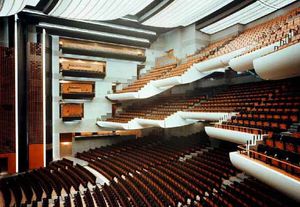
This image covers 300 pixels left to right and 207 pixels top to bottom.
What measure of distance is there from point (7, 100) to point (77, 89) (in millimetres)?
2248

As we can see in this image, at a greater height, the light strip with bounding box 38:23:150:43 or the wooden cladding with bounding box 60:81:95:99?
the light strip with bounding box 38:23:150:43

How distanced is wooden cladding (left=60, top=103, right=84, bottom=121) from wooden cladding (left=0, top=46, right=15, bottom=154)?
1.50 meters

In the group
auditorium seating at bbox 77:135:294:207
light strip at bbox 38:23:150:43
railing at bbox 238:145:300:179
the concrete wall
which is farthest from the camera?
the concrete wall

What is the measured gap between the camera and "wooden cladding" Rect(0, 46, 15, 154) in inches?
274

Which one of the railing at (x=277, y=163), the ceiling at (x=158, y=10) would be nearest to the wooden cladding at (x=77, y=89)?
the ceiling at (x=158, y=10)

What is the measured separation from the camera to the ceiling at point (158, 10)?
6281mm

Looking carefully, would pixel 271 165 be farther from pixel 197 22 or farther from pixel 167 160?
pixel 197 22

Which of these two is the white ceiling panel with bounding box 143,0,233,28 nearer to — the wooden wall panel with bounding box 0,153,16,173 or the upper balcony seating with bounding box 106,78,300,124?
the upper balcony seating with bounding box 106,78,300,124

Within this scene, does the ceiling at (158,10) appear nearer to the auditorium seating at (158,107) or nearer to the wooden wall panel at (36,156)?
the auditorium seating at (158,107)

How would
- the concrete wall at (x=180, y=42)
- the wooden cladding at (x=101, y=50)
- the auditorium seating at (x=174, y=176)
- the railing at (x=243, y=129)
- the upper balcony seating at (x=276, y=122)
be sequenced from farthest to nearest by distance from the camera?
the concrete wall at (x=180, y=42)
the wooden cladding at (x=101, y=50)
the railing at (x=243, y=129)
the auditorium seating at (x=174, y=176)
the upper balcony seating at (x=276, y=122)

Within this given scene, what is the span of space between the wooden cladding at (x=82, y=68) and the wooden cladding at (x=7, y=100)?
1.48 m

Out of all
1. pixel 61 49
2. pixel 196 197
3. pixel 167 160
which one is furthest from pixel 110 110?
pixel 196 197

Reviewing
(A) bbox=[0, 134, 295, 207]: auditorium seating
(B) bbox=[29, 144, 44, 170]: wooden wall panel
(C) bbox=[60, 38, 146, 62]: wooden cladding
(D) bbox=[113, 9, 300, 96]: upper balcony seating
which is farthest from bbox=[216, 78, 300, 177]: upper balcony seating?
(B) bbox=[29, 144, 44, 170]: wooden wall panel

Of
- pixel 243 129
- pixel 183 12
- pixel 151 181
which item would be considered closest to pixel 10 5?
pixel 183 12
